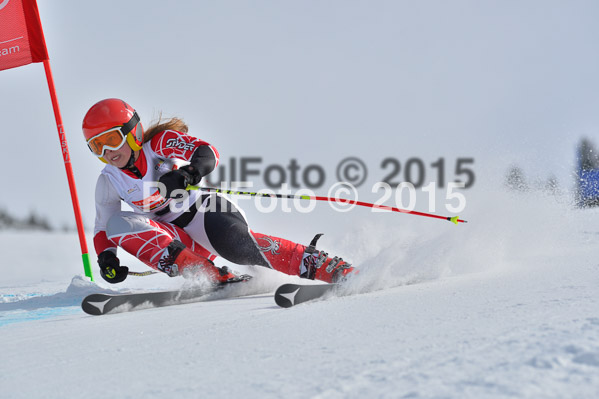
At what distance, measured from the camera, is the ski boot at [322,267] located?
3.33 meters

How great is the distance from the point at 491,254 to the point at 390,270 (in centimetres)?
73

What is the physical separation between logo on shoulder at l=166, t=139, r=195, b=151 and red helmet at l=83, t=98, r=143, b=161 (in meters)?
0.19

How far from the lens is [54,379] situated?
1.51 metres

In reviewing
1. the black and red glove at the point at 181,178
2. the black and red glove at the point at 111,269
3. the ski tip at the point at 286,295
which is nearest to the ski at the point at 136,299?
the black and red glove at the point at 111,269

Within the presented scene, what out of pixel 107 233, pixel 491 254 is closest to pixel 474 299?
pixel 491 254

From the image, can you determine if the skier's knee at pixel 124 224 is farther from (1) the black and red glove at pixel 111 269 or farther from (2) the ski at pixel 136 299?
(2) the ski at pixel 136 299

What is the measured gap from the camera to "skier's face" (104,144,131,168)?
342 centimetres

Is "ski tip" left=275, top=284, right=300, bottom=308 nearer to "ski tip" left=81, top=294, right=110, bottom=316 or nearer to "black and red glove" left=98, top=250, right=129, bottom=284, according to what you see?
"ski tip" left=81, top=294, right=110, bottom=316

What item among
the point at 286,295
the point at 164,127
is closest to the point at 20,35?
the point at 164,127

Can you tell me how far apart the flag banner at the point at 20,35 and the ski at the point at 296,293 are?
4170mm

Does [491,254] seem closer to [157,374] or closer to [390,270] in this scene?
[390,270]

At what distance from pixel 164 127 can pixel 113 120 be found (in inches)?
16.1

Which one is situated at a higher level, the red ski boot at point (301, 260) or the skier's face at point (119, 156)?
the skier's face at point (119, 156)

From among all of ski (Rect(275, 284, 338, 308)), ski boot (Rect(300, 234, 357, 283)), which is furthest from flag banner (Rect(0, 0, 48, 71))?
ski (Rect(275, 284, 338, 308))
